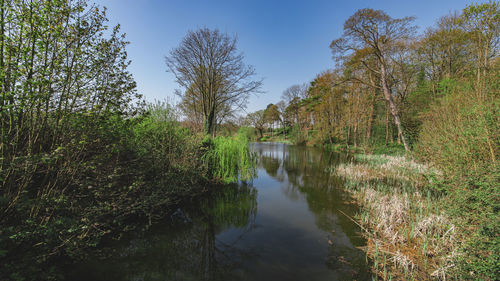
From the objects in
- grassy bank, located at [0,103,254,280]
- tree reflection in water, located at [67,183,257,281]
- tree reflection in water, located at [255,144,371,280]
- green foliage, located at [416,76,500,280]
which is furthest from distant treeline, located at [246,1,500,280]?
grassy bank, located at [0,103,254,280]

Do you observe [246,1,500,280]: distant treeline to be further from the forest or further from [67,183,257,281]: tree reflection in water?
[67,183,257,281]: tree reflection in water

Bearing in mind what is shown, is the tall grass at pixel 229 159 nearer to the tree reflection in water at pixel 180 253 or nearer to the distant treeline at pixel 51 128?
the tree reflection in water at pixel 180 253

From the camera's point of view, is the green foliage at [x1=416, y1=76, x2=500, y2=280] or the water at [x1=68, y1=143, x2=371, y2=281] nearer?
the green foliage at [x1=416, y1=76, x2=500, y2=280]

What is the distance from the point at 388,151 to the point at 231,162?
→ 15523 mm

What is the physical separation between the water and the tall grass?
1611 mm

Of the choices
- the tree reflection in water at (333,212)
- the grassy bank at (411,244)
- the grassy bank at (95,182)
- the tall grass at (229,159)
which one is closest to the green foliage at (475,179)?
the grassy bank at (411,244)

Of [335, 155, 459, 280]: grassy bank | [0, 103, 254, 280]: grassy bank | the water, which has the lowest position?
the water

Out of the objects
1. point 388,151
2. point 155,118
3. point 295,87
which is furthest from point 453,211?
point 295,87

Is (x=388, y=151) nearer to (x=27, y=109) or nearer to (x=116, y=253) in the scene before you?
(x=116, y=253)

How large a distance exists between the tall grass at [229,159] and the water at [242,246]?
1611mm

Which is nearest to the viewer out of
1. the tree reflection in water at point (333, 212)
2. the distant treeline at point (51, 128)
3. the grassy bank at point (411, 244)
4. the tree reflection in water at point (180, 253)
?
the distant treeline at point (51, 128)

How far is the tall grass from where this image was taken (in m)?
7.54

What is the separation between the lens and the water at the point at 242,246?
2.95 m

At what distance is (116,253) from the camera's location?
332 centimetres
